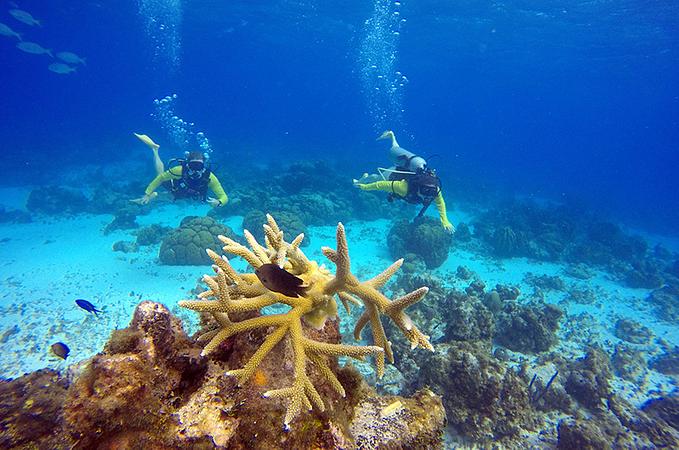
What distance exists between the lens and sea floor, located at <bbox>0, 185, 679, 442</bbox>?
23.4 feet

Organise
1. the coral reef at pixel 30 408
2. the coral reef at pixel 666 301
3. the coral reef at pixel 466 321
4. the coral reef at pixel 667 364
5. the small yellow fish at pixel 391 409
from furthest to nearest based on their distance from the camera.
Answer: the coral reef at pixel 666 301
the coral reef at pixel 667 364
the coral reef at pixel 466 321
the coral reef at pixel 30 408
the small yellow fish at pixel 391 409

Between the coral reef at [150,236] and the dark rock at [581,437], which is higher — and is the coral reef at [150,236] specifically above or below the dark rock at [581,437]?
below

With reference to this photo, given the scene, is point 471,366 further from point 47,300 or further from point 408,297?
point 47,300

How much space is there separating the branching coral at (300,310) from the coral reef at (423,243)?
10.4m

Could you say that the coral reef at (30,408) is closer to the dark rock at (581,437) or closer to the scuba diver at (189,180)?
the scuba diver at (189,180)

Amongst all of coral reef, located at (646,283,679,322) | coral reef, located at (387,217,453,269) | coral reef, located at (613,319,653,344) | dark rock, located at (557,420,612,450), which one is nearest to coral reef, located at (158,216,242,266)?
coral reef, located at (387,217,453,269)

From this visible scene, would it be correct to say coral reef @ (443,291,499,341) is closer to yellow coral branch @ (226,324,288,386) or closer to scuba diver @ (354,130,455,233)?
scuba diver @ (354,130,455,233)

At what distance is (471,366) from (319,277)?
3.72 m

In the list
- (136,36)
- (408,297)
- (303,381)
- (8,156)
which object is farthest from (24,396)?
(136,36)

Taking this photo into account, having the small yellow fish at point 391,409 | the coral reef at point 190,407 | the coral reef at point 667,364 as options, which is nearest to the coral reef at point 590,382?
the coral reef at point 667,364

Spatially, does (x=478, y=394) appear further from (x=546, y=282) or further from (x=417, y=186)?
(x=546, y=282)

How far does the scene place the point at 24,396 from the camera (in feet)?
11.4

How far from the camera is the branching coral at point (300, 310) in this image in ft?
6.78

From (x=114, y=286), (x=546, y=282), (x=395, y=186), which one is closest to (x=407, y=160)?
(x=395, y=186)
